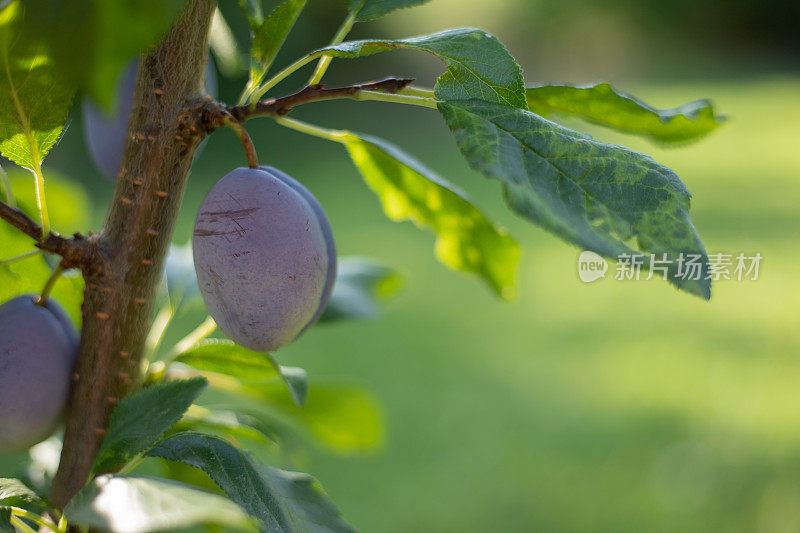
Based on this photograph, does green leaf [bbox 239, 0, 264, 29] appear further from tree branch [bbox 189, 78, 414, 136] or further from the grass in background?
the grass in background

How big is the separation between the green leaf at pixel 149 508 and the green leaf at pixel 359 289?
25 centimetres

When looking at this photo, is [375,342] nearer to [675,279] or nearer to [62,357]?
[62,357]

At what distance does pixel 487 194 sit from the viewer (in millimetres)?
3256

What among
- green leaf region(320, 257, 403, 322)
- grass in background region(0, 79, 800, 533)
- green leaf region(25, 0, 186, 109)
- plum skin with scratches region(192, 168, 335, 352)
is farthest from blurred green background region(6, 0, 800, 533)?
green leaf region(25, 0, 186, 109)

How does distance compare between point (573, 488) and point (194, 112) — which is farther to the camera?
point (573, 488)

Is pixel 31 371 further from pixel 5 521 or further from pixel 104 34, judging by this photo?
pixel 104 34

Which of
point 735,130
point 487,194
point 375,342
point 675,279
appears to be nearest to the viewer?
point 675,279

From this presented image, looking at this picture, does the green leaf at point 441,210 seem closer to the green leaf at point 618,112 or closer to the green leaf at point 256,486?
the green leaf at point 618,112

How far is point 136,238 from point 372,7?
6.0 inches

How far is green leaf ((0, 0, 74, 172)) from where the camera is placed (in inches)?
10.9

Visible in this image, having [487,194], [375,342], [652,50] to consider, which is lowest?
[375,342]

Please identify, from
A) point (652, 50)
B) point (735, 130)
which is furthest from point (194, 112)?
point (652, 50)

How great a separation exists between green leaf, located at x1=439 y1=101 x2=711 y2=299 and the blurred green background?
0.25 m

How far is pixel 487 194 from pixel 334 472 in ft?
6.58
